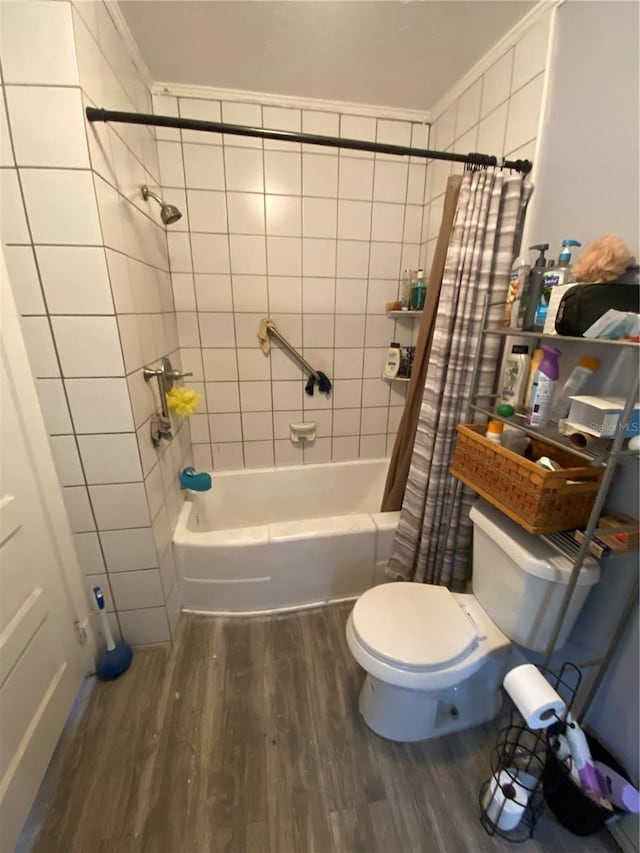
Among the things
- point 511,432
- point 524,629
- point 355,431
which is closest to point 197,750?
point 524,629

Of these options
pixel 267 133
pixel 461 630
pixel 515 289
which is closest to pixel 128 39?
pixel 267 133

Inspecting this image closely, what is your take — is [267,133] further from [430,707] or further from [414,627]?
[430,707]

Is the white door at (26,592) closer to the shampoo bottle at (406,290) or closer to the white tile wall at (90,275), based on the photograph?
the white tile wall at (90,275)

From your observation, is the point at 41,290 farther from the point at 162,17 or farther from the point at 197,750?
the point at 197,750

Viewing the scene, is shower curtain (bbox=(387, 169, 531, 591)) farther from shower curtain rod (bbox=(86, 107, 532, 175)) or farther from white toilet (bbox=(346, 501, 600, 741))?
white toilet (bbox=(346, 501, 600, 741))

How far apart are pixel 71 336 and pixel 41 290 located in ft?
0.44

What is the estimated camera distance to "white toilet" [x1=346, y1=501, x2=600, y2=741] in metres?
0.97

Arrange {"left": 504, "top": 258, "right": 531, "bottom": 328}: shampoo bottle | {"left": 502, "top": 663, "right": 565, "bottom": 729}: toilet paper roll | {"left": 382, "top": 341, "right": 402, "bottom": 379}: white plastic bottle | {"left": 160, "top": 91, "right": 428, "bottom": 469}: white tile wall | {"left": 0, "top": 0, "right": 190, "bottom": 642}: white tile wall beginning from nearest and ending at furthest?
{"left": 502, "top": 663, "right": 565, "bottom": 729}: toilet paper roll < {"left": 0, "top": 0, "right": 190, "bottom": 642}: white tile wall < {"left": 504, "top": 258, "right": 531, "bottom": 328}: shampoo bottle < {"left": 160, "top": 91, "right": 428, "bottom": 469}: white tile wall < {"left": 382, "top": 341, "right": 402, "bottom": 379}: white plastic bottle

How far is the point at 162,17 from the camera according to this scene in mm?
1165

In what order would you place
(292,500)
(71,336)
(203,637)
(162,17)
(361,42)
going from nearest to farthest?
(71,336), (162,17), (361,42), (203,637), (292,500)

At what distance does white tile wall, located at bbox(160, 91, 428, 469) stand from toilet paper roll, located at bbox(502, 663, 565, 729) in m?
1.52

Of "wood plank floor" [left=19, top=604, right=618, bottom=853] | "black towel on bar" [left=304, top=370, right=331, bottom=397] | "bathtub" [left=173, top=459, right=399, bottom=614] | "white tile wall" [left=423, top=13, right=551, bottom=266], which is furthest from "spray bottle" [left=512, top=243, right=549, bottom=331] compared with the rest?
"wood plank floor" [left=19, top=604, right=618, bottom=853]

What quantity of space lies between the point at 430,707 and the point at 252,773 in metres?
0.58

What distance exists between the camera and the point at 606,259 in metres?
0.84
